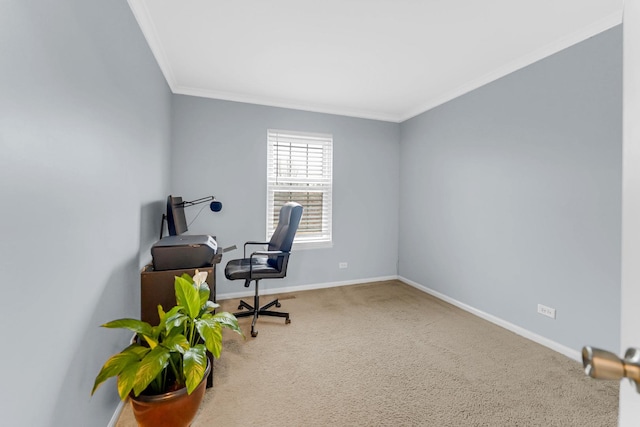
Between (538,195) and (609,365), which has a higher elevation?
(538,195)

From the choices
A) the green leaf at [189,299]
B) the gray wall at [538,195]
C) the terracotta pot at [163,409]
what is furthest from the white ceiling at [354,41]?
the terracotta pot at [163,409]

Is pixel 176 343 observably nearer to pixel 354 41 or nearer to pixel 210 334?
pixel 210 334

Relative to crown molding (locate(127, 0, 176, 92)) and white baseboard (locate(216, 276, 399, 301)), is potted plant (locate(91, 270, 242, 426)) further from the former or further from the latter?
white baseboard (locate(216, 276, 399, 301))

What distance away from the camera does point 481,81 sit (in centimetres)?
290

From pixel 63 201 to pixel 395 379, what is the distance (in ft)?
6.86

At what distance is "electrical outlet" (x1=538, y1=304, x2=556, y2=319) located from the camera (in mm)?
2320

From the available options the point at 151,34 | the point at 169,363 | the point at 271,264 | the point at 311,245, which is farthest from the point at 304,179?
the point at 169,363

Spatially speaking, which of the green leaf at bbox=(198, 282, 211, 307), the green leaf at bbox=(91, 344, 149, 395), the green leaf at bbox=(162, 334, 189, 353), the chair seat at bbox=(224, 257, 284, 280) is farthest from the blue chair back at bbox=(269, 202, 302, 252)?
the green leaf at bbox=(91, 344, 149, 395)

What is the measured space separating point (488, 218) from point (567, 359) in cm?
132

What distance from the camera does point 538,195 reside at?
2.43 meters

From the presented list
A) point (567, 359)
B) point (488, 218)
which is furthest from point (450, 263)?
point (567, 359)

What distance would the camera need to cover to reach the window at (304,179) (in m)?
3.66

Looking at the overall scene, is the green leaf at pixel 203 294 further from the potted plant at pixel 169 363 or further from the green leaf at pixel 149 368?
the green leaf at pixel 149 368

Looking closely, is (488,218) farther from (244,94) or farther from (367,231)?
(244,94)
